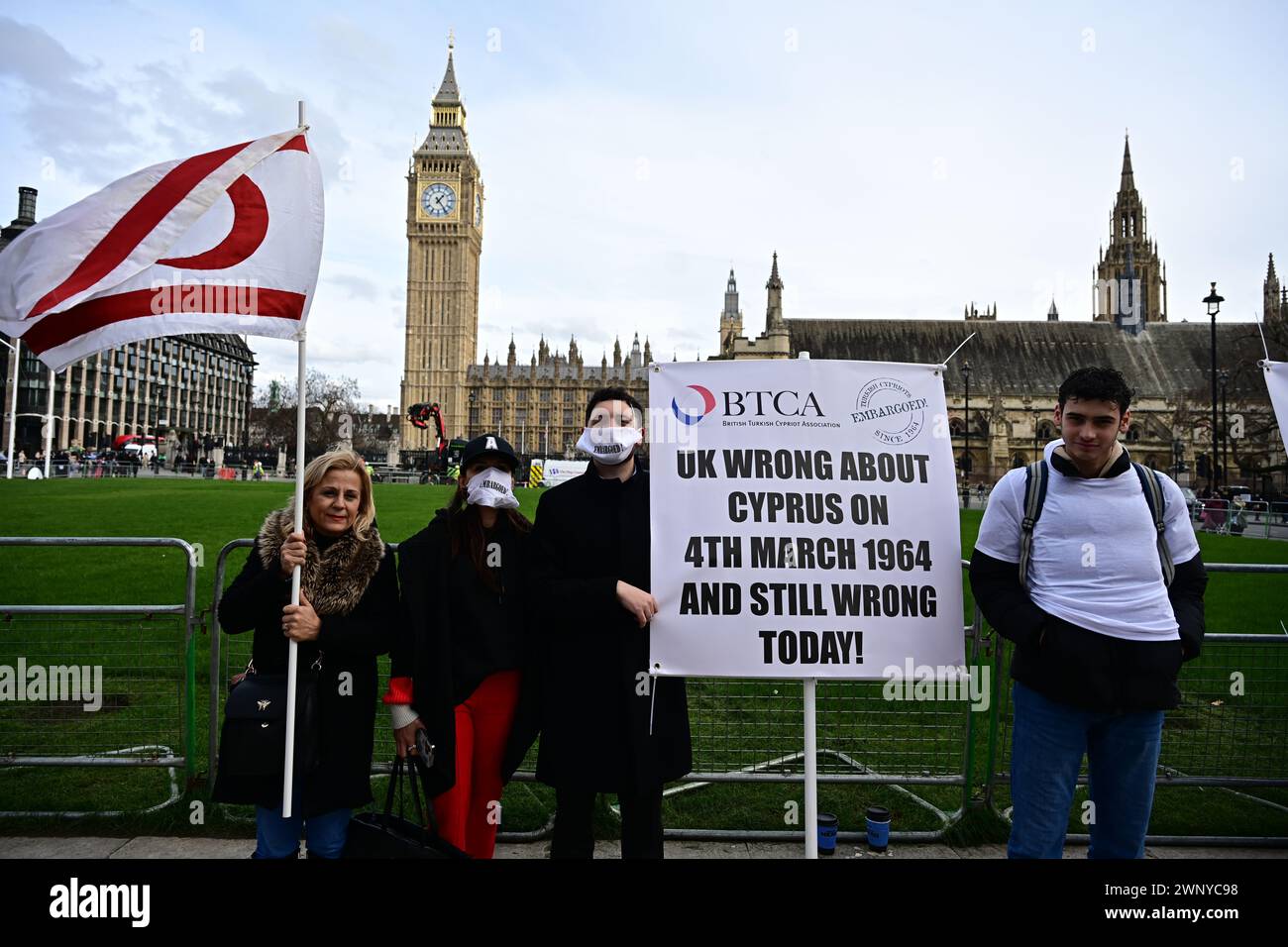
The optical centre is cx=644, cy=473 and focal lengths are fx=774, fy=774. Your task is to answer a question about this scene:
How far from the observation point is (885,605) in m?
2.90

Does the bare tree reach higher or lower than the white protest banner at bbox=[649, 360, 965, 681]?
higher

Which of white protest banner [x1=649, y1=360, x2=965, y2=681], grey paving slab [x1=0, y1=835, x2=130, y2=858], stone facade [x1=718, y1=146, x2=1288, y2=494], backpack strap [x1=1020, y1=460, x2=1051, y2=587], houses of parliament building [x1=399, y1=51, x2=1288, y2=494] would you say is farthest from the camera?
stone facade [x1=718, y1=146, x2=1288, y2=494]

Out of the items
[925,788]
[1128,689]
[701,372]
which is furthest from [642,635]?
[925,788]

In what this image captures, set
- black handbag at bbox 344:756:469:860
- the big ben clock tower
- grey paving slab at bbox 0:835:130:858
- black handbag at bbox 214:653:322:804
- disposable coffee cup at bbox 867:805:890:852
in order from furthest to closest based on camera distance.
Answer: the big ben clock tower
disposable coffee cup at bbox 867:805:890:852
grey paving slab at bbox 0:835:130:858
black handbag at bbox 214:653:322:804
black handbag at bbox 344:756:469:860

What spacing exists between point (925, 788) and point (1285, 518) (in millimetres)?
26670

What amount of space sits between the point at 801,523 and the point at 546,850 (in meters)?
2.04

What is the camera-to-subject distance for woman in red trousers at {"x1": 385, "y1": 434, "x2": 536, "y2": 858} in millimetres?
2830

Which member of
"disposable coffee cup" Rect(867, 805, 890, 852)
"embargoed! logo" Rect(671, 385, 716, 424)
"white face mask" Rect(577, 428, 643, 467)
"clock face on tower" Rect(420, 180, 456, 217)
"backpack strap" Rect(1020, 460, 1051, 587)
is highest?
"clock face on tower" Rect(420, 180, 456, 217)

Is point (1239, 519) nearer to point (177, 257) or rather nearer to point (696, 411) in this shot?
point (696, 411)

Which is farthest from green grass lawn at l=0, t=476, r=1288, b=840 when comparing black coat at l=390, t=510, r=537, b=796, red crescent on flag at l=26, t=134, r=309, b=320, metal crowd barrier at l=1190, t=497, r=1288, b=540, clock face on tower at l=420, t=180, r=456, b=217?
clock face on tower at l=420, t=180, r=456, b=217

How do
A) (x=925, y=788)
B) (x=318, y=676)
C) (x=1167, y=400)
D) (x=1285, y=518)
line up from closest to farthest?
(x=318, y=676), (x=925, y=788), (x=1285, y=518), (x=1167, y=400)

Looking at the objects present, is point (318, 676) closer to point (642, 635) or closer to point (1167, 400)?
point (642, 635)

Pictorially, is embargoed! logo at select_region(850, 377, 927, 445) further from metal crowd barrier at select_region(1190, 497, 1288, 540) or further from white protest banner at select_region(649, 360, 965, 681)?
metal crowd barrier at select_region(1190, 497, 1288, 540)

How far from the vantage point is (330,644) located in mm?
2715
